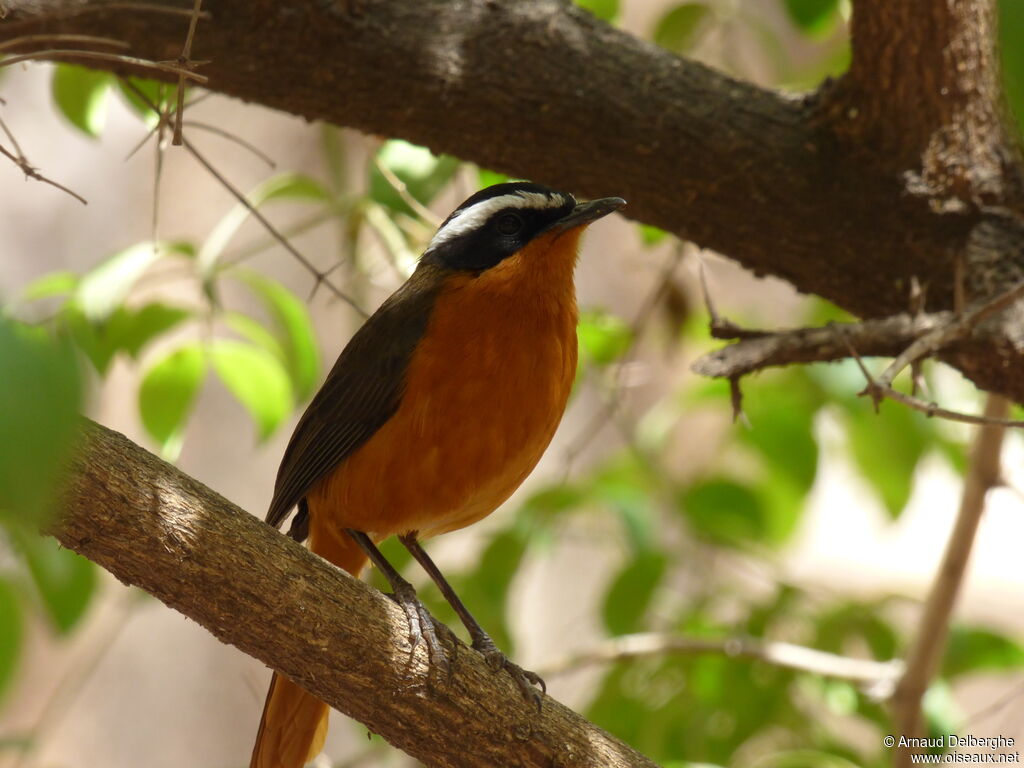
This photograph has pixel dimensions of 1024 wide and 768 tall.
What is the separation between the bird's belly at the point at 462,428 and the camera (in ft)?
9.67

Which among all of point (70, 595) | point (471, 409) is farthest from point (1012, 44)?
point (70, 595)

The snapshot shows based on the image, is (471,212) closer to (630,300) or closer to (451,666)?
(451,666)

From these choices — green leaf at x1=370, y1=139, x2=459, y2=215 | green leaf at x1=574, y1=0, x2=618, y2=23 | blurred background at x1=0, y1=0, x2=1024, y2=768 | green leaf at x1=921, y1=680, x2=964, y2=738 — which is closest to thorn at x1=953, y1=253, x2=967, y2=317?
blurred background at x1=0, y1=0, x2=1024, y2=768

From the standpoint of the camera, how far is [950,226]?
3.21m

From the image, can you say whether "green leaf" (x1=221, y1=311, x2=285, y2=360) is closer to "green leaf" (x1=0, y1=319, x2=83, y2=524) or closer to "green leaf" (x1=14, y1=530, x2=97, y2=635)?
"green leaf" (x1=14, y1=530, x2=97, y2=635)

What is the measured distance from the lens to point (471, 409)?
294cm

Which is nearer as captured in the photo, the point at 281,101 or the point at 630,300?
the point at 281,101

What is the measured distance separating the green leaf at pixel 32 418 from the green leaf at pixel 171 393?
2.83 meters

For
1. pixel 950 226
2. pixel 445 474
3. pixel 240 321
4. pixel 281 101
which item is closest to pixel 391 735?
pixel 445 474

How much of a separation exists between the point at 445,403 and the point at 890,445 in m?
1.79

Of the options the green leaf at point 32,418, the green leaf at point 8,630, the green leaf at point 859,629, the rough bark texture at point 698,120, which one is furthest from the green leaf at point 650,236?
the green leaf at point 32,418

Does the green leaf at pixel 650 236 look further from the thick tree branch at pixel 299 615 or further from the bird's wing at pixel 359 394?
the thick tree branch at pixel 299 615

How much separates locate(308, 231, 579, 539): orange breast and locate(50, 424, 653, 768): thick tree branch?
0.54 meters

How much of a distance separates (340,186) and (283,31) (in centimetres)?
187
